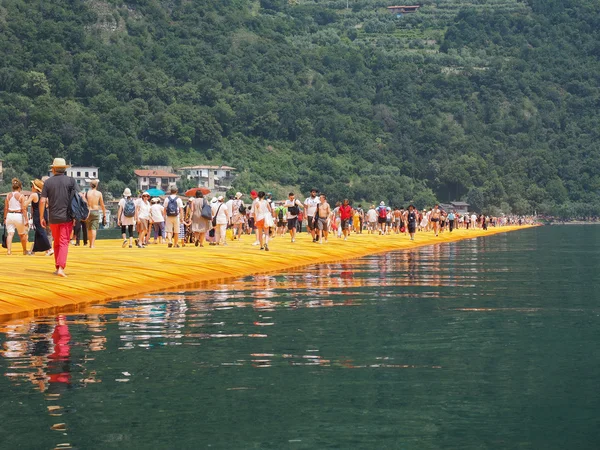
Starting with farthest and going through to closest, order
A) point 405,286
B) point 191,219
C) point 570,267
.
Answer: point 191,219, point 570,267, point 405,286

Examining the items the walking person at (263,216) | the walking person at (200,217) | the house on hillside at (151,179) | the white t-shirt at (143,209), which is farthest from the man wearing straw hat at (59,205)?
the house on hillside at (151,179)

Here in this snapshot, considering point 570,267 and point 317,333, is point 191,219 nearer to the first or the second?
point 570,267

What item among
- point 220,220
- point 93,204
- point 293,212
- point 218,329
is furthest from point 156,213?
point 218,329

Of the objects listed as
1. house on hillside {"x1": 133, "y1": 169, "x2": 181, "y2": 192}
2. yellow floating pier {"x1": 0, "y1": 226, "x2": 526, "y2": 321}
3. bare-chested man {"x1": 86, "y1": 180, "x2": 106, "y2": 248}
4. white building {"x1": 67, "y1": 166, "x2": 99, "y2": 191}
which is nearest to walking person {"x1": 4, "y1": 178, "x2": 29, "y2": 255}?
yellow floating pier {"x1": 0, "y1": 226, "x2": 526, "y2": 321}

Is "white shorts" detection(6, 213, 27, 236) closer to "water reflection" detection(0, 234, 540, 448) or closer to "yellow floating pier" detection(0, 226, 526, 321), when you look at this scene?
"yellow floating pier" detection(0, 226, 526, 321)

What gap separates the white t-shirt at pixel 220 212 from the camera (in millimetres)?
39941

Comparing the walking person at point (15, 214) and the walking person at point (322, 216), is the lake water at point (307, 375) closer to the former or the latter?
the walking person at point (15, 214)

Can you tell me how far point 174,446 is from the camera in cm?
874

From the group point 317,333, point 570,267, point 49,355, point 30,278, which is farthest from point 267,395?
point 570,267

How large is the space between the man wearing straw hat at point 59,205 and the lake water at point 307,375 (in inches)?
86.8

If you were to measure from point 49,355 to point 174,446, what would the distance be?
4.71m

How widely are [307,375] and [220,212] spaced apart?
28839 mm

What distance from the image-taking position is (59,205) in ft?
69.1

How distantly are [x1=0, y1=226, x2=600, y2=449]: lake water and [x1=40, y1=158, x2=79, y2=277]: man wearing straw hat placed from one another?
2.20 m
